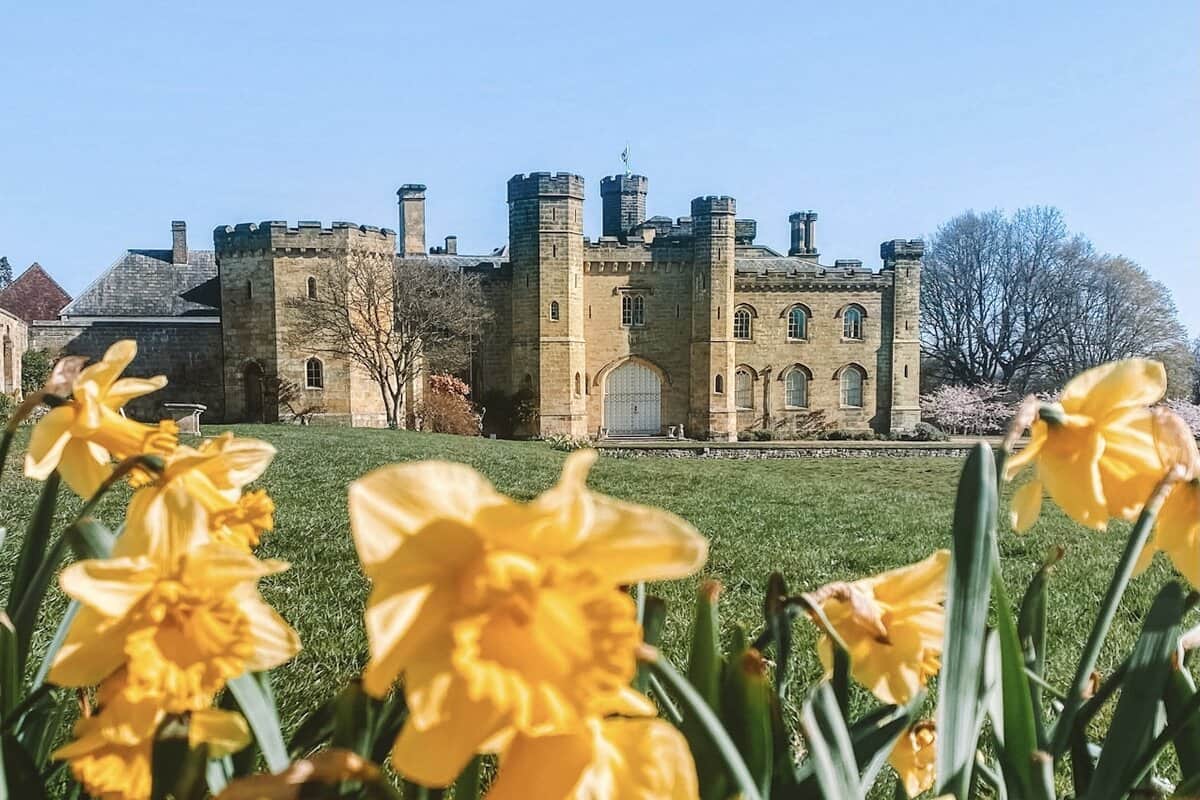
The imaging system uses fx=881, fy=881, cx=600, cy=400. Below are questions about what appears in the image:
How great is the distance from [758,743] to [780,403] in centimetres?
2947

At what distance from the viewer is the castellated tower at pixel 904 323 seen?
29828mm

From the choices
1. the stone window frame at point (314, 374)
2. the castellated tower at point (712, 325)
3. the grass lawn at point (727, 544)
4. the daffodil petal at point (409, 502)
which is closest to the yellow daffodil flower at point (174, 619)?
the daffodil petal at point (409, 502)

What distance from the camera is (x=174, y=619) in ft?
2.20

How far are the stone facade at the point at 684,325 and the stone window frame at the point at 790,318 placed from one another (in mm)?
34

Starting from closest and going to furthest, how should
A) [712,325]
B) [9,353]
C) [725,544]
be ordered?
[725,544] < [9,353] < [712,325]

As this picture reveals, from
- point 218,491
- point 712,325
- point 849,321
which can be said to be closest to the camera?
point 218,491

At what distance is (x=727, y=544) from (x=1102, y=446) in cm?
571

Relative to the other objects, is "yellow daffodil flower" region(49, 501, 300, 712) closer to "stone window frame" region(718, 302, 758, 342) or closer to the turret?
"stone window frame" region(718, 302, 758, 342)

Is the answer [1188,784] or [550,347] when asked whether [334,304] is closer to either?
[550,347]

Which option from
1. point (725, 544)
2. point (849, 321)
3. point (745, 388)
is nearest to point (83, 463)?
point (725, 544)

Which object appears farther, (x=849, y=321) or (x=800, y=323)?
(x=849, y=321)

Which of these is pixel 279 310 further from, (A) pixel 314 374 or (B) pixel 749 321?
(B) pixel 749 321

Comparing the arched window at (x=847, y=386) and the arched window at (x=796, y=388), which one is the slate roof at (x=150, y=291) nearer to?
the arched window at (x=796, y=388)

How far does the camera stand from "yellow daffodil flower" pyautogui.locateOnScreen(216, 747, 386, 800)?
1.86ft
